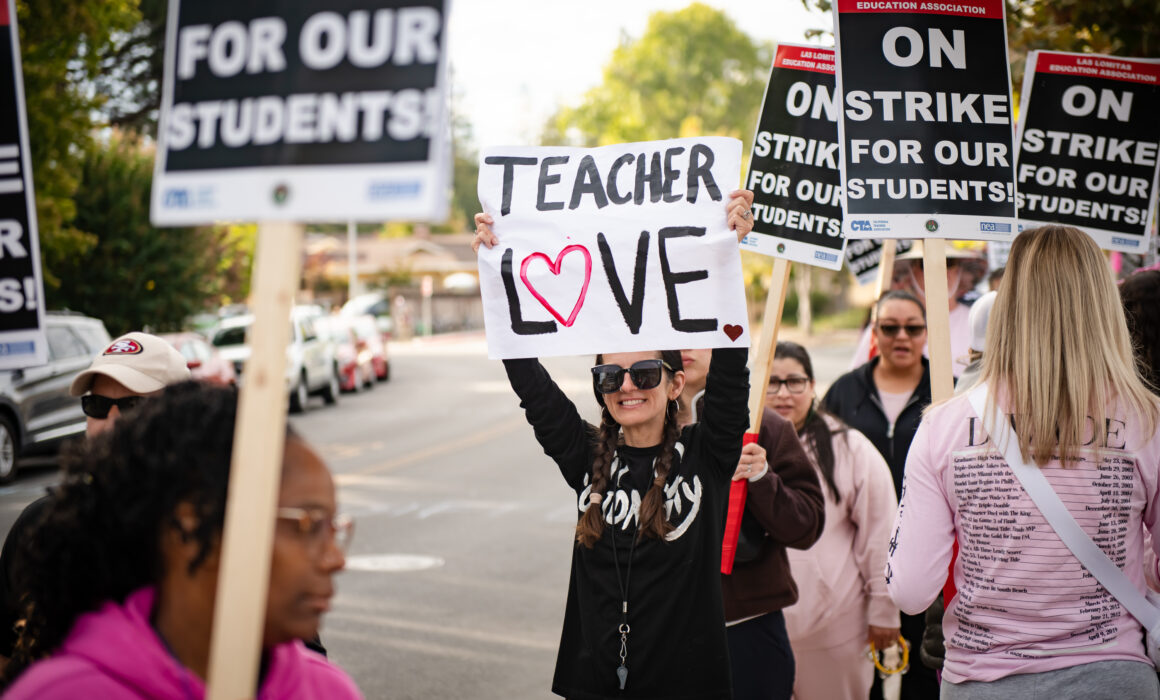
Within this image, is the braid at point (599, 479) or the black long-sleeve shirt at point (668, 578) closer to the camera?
the black long-sleeve shirt at point (668, 578)

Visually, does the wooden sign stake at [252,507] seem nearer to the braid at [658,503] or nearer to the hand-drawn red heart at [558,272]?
the braid at [658,503]

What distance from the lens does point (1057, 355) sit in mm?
2945

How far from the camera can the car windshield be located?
2273cm

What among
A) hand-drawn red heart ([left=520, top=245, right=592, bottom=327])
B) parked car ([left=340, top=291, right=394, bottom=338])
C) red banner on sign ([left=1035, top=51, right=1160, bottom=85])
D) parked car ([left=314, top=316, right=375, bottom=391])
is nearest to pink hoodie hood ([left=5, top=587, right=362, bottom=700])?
hand-drawn red heart ([left=520, top=245, right=592, bottom=327])

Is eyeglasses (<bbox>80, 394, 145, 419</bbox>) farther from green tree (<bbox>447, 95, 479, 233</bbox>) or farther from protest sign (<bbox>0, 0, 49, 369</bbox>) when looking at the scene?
green tree (<bbox>447, 95, 479, 233</bbox>)

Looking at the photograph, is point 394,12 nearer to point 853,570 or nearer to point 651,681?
point 651,681

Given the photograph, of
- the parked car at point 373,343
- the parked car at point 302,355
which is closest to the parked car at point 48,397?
the parked car at point 302,355

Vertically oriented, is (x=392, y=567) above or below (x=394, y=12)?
below

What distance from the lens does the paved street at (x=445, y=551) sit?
688 cm

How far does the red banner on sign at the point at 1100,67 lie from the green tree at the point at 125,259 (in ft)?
66.3

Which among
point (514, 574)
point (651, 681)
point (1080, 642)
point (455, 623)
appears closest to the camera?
point (1080, 642)

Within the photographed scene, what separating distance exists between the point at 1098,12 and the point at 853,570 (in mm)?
3727

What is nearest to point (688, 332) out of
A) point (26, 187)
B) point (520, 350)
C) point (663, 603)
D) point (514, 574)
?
point (520, 350)

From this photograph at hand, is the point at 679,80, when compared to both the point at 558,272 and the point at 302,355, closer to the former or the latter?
the point at 302,355
